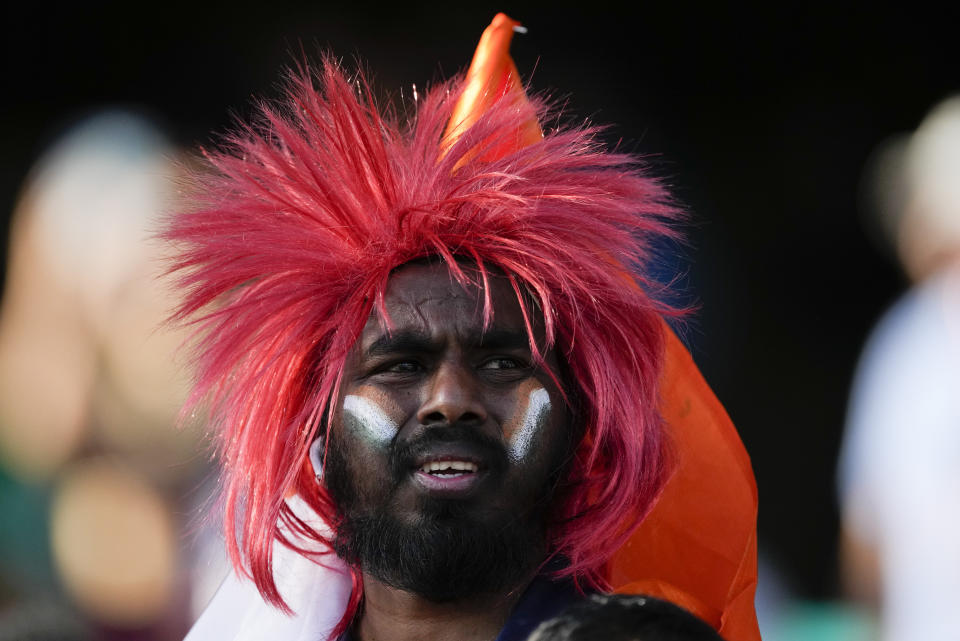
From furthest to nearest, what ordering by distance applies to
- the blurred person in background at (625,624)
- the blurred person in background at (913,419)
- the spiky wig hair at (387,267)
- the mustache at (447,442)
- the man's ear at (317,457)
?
1. the blurred person in background at (913,419)
2. the man's ear at (317,457)
3. the spiky wig hair at (387,267)
4. the mustache at (447,442)
5. the blurred person in background at (625,624)

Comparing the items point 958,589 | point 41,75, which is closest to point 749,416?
point 958,589

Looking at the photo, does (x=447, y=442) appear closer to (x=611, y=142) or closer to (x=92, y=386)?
(x=611, y=142)

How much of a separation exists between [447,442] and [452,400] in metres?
0.06

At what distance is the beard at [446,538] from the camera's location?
160cm

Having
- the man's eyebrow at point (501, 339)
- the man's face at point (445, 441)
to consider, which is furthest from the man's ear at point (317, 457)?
the man's eyebrow at point (501, 339)

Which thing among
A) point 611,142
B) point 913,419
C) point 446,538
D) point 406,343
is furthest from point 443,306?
point 611,142

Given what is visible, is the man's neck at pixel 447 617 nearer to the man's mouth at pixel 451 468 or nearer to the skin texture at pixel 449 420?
the skin texture at pixel 449 420

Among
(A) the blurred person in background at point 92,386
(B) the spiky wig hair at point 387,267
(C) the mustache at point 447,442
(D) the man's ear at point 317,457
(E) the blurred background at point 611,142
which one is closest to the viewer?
(C) the mustache at point 447,442

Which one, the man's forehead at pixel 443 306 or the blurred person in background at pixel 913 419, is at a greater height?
the man's forehead at pixel 443 306

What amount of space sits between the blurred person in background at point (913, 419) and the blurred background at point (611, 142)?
2cm

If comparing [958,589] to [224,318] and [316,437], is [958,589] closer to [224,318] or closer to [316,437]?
[316,437]

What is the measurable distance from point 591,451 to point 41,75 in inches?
124

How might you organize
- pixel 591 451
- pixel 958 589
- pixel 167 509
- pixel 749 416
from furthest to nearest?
pixel 167 509 < pixel 749 416 < pixel 958 589 < pixel 591 451

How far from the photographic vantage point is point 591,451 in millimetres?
1787
